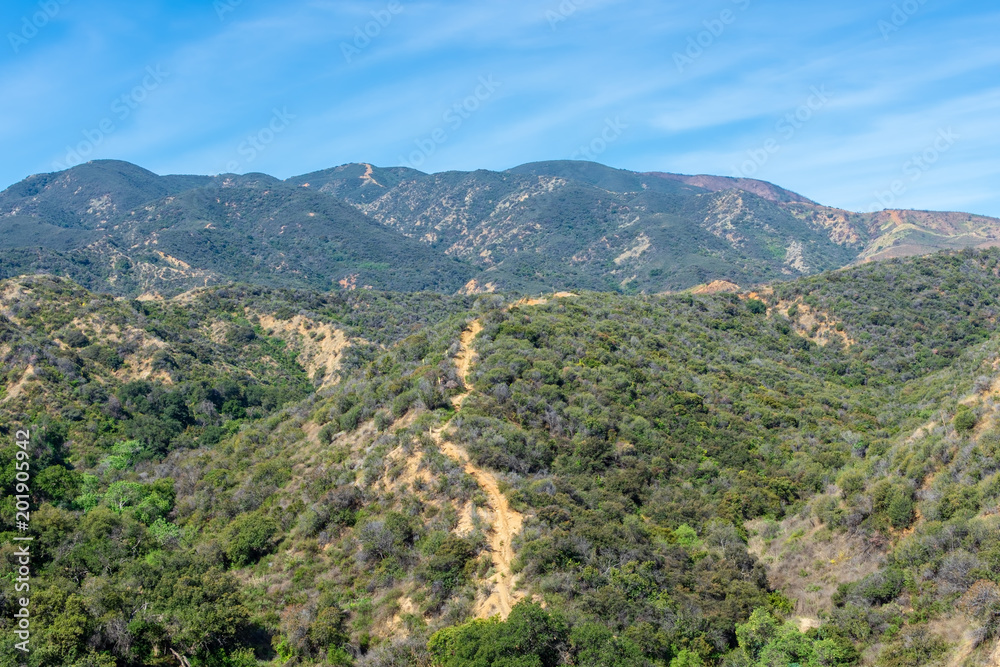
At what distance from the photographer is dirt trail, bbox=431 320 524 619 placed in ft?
82.5

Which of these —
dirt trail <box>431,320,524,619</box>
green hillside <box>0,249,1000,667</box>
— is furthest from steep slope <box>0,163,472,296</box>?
dirt trail <box>431,320,524,619</box>

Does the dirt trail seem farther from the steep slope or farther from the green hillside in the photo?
the steep slope

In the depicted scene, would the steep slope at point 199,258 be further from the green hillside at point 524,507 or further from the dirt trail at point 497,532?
the dirt trail at point 497,532

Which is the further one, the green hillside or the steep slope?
the steep slope

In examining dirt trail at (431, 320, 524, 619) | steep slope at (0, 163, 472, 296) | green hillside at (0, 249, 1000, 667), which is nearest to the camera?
green hillside at (0, 249, 1000, 667)

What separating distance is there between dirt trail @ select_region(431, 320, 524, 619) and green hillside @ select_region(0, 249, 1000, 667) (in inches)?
Result: 5.1

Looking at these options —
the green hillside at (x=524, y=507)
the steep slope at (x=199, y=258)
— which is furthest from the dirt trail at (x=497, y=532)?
the steep slope at (x=199, y=258)

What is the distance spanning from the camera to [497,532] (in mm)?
28000

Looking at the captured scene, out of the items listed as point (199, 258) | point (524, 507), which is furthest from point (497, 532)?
point (199, 258)

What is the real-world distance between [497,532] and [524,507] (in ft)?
5.67

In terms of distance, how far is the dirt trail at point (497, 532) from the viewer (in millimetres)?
25141

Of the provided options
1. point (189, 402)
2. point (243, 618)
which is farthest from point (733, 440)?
point (189, 402)

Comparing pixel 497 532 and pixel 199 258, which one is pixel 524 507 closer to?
pixel 497 532

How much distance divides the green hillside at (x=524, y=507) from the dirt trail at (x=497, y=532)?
13cm
